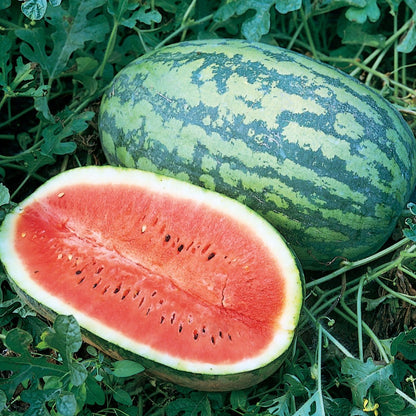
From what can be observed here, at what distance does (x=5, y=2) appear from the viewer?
2.21 metres

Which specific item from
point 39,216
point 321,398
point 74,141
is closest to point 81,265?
point 39,216

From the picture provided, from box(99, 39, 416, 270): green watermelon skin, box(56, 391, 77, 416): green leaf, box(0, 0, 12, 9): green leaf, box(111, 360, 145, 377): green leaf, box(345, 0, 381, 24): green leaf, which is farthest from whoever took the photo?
box(345, 0, 381, 24): green leaf

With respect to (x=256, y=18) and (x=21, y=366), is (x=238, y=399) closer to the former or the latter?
(x=21, y=366)

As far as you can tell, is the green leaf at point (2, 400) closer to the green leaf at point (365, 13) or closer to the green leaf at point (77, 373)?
the green leaf at point (77, 373)

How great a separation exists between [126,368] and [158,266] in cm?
35

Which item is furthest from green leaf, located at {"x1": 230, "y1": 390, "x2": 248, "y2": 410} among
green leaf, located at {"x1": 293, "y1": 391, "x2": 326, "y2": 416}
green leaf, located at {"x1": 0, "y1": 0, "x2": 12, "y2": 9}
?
green leaf, located at {"x1": 0, "y1": 0, "x2": 12, "y2": 9}

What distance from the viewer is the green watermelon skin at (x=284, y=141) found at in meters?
1.91

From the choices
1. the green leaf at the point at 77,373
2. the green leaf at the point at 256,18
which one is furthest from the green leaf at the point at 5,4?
the green leaf at the point at 77,373

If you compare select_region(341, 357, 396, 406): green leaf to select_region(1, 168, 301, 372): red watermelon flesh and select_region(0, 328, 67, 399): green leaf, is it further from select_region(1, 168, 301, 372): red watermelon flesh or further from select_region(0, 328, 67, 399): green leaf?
select_region(0, 328, 67, 399): green leaf

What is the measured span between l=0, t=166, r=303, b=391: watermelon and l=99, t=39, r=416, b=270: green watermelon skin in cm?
12

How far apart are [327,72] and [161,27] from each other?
2.52ft

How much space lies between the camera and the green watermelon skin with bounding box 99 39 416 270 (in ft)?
6.28

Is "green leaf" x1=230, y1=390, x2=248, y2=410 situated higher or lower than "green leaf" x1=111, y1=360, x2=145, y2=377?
lower

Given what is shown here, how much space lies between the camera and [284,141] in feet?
6.26
